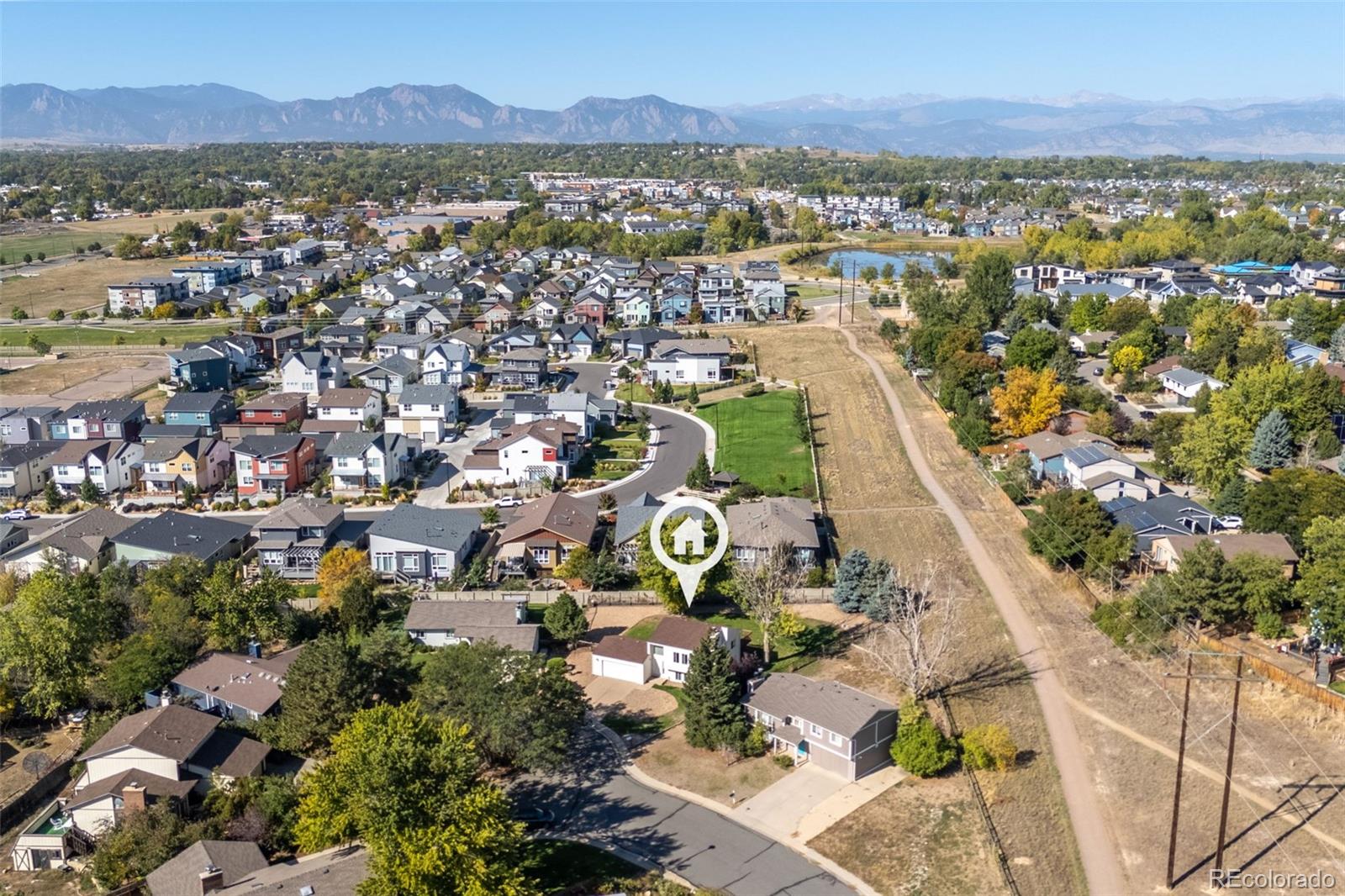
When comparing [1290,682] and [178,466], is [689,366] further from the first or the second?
[1290,682]

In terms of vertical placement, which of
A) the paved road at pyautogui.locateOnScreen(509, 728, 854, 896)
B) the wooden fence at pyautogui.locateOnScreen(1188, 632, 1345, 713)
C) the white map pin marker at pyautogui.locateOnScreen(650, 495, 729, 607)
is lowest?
the paved road at pyautogui.locateOnScreen(509, 728, 854, 896)

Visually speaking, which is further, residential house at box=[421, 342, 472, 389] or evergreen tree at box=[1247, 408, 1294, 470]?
residential house at box=[421, 342, 472, 389]

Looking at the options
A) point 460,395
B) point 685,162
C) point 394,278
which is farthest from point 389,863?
point 685,162

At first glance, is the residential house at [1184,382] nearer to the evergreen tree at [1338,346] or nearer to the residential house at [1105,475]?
the evergreen tree at [1338,346]

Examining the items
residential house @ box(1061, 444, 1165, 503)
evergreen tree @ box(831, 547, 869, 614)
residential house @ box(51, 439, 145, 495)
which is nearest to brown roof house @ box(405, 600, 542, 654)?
evergreen tree @ box(831, 547, 869, 614)

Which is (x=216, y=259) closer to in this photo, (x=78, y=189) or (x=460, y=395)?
(x=460, y=395)

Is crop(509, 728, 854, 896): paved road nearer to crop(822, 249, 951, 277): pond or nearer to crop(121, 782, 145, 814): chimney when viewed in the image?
crop(121, 782, 145, 814): chimney
